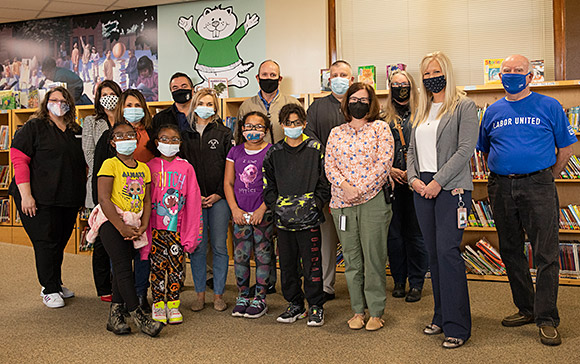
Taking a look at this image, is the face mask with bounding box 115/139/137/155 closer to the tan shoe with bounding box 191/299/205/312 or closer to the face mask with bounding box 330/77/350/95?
the tan shoe with bounding box 191/299/205/312

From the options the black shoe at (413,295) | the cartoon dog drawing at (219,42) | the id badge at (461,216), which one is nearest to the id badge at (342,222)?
the id badge at (461,216)

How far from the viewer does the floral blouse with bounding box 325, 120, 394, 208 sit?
9.82 feet

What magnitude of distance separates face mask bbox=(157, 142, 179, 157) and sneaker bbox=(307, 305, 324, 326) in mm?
1292

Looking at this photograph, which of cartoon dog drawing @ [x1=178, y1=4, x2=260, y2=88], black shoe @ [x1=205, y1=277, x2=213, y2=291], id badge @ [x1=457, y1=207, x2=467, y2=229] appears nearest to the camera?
id badge @ [x1=457, y1=207, x2=467, y2=229]

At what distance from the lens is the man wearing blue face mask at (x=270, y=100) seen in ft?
12.9

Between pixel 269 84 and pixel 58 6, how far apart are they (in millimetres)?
3552

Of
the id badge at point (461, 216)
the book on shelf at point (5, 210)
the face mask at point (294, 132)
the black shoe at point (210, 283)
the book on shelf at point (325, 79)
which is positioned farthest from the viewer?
the book on shelf at point (5, 210)

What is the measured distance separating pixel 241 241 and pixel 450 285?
53.4 inches

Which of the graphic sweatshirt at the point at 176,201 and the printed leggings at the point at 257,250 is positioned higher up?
the graphic sweatshirt at the point at 176,201

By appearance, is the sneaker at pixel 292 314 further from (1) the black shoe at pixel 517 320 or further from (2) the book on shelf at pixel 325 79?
(2) the book on shelf at pixel 325 79

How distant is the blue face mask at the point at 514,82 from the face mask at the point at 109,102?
2.47 meters

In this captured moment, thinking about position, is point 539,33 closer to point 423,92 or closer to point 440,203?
point 423,92

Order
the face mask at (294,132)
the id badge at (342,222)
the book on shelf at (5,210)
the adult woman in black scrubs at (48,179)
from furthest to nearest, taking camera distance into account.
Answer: the book on shelf at (5,210) < the adult woman in black scrubs at (48,179) < the face mask at (294,132) < the id badge at (342,222)

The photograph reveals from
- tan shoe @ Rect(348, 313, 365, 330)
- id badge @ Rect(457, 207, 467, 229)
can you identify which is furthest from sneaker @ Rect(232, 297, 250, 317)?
id badge @ Rect(457, 207, 467, 229)
